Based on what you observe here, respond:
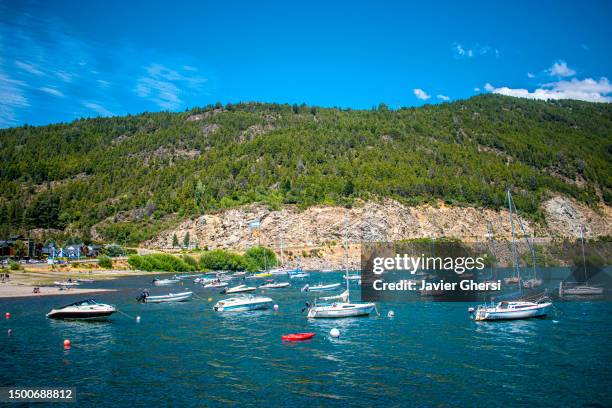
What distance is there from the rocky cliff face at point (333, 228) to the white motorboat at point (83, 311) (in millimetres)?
104874

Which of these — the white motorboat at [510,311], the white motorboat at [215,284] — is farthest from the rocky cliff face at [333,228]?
the white motorboat at [510,311]

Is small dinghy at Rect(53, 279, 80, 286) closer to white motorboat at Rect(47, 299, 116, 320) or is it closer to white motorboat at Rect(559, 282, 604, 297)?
white motorboat at Rect(47, 299, 116, 320)

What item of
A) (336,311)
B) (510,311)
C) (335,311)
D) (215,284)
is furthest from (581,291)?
(215,284)

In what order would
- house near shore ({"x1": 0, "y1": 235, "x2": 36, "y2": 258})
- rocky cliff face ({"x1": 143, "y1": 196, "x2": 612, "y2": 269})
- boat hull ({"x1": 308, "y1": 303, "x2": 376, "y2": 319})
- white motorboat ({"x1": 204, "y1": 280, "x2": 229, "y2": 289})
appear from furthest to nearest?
rocky cliff face ({"x1": 143, "y1": 196, "x2": 612, "y2": 269}) → house near shore ({"x1": 0, "y1": 235, "x2": 36, "y2": 258}) → white motorboat ({"x1": 204, "y1": 280, "x2": 229, "y2": 289}) → boat hull ({"x1": 308, "y1": 303, "x2": 376, "y2": 319})

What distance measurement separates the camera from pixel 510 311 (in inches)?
2349

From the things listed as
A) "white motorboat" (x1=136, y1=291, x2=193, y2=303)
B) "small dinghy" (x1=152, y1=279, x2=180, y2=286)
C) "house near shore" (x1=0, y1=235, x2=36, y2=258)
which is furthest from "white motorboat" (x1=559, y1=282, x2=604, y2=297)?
"house near shore" (x1=0, y1=235, x2=36, y2=258)

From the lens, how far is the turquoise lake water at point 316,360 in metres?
32.2

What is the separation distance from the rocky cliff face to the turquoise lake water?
102 meters

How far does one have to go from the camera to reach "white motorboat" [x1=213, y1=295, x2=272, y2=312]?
69750mm

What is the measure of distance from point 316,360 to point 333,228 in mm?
129751

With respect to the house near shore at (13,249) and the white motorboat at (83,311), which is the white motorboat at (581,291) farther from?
the house near shore at (13,249)

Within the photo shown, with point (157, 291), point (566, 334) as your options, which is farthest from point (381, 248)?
point (566, 334)

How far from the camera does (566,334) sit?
5197 centimetres

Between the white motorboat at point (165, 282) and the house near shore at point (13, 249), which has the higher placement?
the house near shore at point (13, 249)
